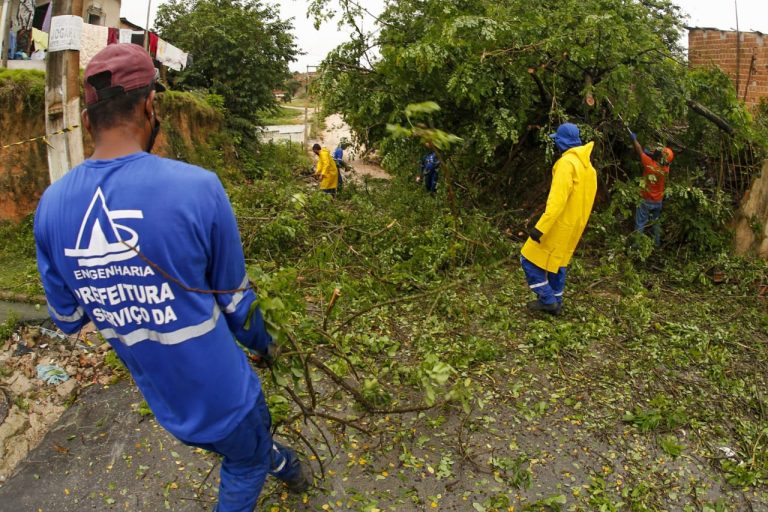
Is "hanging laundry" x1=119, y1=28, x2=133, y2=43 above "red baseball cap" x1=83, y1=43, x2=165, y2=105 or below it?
above

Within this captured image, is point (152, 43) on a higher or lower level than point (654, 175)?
higher

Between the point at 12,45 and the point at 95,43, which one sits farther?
the point at 12,45

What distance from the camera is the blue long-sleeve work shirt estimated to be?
1721 mm

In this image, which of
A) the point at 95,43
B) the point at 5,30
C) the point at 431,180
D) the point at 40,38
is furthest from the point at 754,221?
the point at 5,30

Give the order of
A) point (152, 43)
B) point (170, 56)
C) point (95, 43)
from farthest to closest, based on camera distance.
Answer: point (170, 56), point (152, 43), point (95, 43)

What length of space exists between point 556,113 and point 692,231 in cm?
215

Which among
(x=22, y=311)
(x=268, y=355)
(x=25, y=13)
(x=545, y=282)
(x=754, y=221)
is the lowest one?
(x=22, y=311)

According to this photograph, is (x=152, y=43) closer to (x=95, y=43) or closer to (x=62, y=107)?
(x=95, y=43)

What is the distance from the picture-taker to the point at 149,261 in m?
1.73

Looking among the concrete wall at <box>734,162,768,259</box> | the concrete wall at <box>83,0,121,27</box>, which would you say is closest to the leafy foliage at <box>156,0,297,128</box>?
the concrete wall at <box>83,0,121,27</box>

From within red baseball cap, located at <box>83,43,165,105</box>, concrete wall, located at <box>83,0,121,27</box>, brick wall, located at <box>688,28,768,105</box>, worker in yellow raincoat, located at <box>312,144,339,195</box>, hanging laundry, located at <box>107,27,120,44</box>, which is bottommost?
worker in yellow raincoat, located at <box>312,144,339,195</box>

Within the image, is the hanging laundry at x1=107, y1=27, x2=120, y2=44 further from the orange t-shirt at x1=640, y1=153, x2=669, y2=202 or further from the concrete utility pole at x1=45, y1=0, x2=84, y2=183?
the orange t-shirt at x1=640, y1=153, x2=669, y2=202

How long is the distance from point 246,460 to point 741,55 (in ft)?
35.3

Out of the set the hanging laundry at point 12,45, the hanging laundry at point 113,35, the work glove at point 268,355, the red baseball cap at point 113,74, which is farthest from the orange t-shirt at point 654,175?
the hanging laundry at point 12,45
